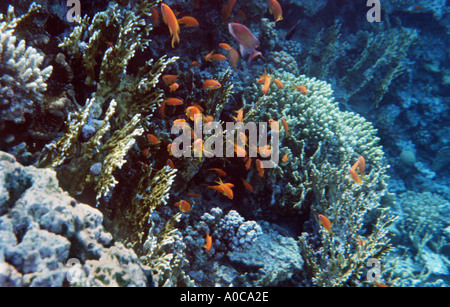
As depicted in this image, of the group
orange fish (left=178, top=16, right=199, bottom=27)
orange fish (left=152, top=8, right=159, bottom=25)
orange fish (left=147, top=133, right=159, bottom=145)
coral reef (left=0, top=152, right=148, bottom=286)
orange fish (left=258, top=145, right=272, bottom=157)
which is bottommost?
coral reef (left=0, top=152, right=148, bottom=286)

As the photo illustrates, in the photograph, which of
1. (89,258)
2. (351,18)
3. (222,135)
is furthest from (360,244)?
(351,18)

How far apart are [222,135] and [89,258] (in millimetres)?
2290

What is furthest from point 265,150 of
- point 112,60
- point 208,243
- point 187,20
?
point 112,60

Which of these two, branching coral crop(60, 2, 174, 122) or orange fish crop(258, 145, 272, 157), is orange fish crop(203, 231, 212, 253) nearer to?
orange fish crop(258, 145, 272, 157)

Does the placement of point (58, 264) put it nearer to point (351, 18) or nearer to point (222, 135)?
point (222, 135)

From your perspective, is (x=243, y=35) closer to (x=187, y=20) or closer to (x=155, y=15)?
(x=187, y=20)

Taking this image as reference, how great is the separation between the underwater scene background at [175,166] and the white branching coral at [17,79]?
0.01 meters

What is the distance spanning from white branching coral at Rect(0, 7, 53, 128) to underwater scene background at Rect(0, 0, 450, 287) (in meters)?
0.01

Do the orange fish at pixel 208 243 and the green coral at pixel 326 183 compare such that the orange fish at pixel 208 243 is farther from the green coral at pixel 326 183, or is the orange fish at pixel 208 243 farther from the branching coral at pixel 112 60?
the branching coral at pixel 112 60

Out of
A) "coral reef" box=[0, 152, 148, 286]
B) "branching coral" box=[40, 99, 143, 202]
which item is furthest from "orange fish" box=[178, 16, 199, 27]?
"coral reef" box=[0, 152, 148, 286]

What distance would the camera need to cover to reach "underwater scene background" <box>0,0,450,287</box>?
182cm

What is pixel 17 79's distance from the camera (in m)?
2.14

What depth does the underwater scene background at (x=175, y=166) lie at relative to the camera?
182 centimetres

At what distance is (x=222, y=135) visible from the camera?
363cm
